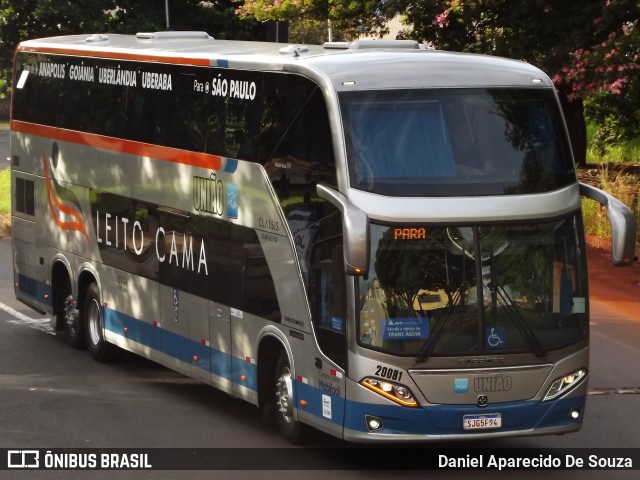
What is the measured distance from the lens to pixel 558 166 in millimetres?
12148

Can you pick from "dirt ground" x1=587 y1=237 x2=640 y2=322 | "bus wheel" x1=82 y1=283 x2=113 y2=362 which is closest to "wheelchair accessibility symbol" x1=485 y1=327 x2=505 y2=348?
"bus wheel" x1=82 y1=283 x2=113 y2=362

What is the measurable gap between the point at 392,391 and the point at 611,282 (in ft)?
39.9

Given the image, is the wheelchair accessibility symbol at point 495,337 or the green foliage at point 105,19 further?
the green foliage at point 105,19

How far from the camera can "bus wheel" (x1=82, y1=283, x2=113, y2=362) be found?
1777cm

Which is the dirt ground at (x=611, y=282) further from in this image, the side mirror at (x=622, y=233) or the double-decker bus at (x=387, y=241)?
the side mirror at (x=622, y=233)

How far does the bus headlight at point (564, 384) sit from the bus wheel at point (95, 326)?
24.4 ft

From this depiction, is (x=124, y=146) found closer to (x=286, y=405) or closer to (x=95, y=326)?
(x=95, y=326)

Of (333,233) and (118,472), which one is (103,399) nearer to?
(118,472)

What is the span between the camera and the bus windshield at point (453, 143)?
38.2 ft

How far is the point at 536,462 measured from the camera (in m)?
12.4

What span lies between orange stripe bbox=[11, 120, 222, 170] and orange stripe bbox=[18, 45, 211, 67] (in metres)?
0.95

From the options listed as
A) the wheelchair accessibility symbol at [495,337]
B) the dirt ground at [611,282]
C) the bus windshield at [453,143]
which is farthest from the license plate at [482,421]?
the dirt ground at [611,282]

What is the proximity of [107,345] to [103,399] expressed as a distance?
2.34 meters

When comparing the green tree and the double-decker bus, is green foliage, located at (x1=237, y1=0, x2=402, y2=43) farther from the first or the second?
the double-decker bus
